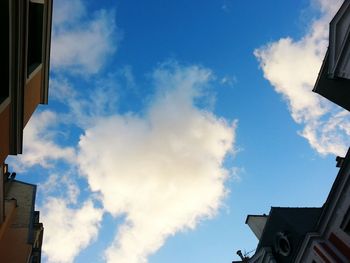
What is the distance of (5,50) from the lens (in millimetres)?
12508

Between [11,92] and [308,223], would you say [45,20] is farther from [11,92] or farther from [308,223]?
[308,223]

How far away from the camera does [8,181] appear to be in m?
34.8

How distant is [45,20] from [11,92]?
564 cm

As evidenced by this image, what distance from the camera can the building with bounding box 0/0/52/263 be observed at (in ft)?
41.2

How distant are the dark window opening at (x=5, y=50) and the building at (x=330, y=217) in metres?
18.7

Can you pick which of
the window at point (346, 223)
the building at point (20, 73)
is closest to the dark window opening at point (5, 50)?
the building at point (20, 73)

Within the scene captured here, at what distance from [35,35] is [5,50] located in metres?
4.94

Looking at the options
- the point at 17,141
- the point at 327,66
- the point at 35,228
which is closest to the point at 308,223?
the point at 327,66

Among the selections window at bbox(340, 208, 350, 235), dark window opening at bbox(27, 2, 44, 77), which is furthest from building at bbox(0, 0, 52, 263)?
window at bbox(340, 208, 350, 235)

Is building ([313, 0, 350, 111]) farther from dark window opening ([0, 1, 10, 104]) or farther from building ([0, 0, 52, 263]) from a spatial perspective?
dark window opening ([0, 1, 10, 104])

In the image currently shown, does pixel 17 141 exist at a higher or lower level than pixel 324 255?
higher

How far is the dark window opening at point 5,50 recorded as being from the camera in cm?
1198

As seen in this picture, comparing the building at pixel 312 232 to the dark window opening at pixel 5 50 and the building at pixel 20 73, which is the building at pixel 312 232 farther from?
the dark window opening at pixel 5 50

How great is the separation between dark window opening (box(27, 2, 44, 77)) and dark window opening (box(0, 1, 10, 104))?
3.17 meters
